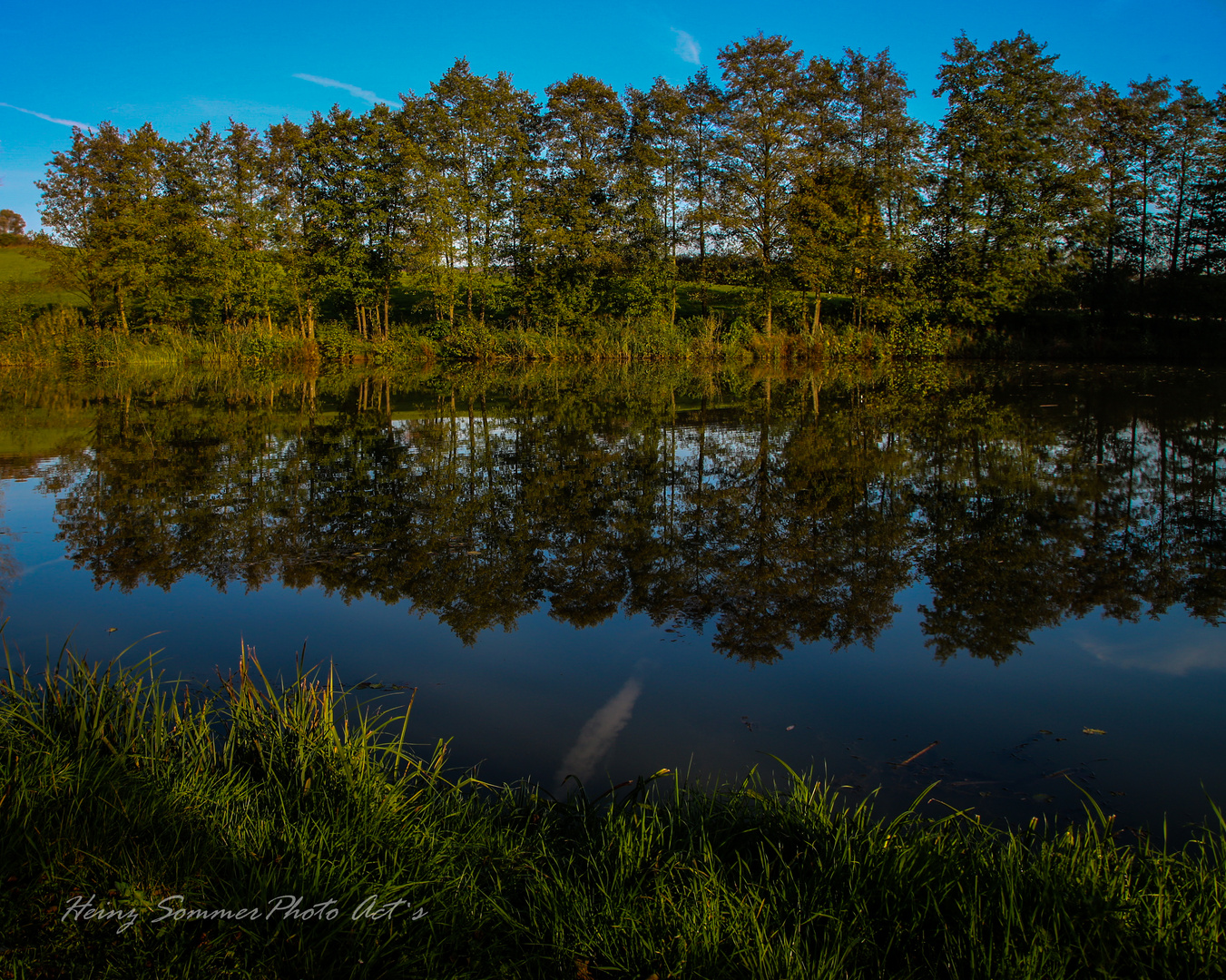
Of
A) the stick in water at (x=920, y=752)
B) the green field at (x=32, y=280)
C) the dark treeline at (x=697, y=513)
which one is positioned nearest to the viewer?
the stick in water at (x=920, y=752)

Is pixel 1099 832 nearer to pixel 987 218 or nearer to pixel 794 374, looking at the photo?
pixel 794 374

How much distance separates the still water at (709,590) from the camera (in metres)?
3.28

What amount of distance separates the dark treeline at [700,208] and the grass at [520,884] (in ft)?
93.7

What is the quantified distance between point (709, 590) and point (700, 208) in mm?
26671

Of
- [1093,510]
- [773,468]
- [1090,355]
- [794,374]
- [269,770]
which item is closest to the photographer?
[269,770]

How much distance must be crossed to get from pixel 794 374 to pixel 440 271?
50.6ft

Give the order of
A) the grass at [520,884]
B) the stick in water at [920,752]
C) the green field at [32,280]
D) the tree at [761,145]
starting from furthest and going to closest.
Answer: the green field at [32,280] → the tree at [761,145] → the stick in water at [920,752] → the grass at [520,884]

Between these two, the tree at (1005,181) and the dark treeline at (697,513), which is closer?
the dark treeline at (697,513)

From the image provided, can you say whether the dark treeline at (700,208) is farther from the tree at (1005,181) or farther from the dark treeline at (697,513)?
the dark treeline at (697,513)

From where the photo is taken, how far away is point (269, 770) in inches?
106

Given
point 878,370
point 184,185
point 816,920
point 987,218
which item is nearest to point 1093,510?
point 816,920

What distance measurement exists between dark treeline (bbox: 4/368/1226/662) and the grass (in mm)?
1909

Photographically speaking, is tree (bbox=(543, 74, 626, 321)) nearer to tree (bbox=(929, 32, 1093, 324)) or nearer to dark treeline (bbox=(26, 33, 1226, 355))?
dark treeline (bbox=(26, 33, 1226, 355))

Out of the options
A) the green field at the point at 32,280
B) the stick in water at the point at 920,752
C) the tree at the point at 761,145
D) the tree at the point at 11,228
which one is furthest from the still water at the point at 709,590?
the tree at the point at 11,228
